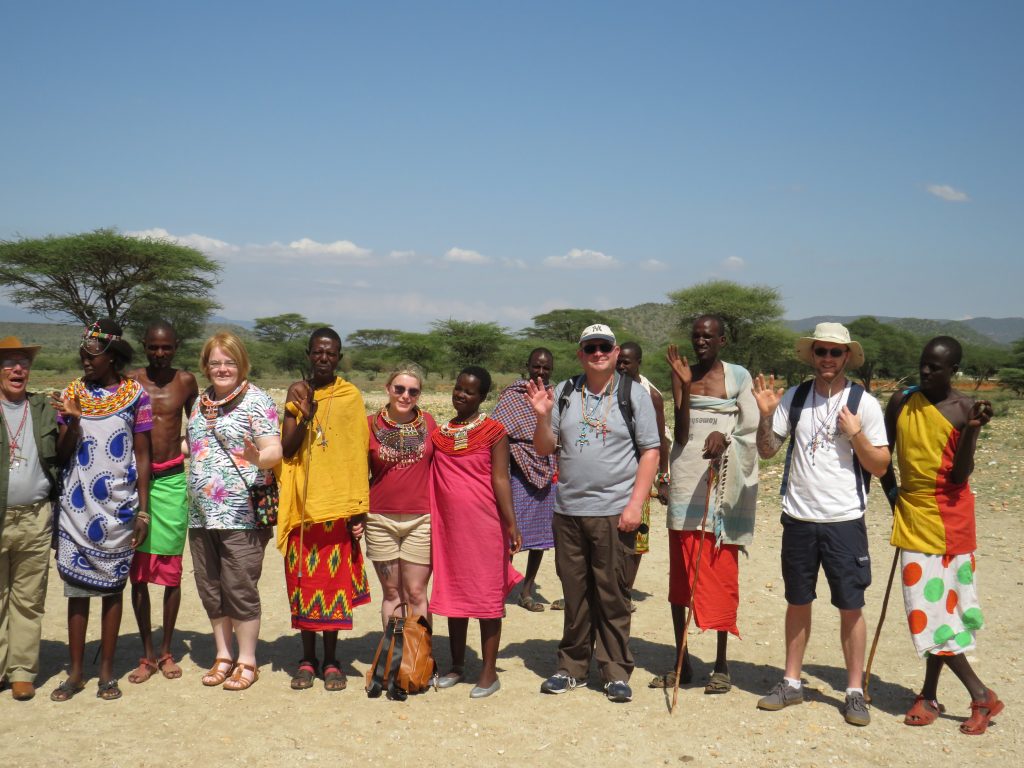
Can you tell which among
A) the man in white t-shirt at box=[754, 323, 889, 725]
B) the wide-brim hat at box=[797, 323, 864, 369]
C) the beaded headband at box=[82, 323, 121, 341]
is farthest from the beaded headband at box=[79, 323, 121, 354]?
the wide-brim hat at box=[797, 323, 864, 369]

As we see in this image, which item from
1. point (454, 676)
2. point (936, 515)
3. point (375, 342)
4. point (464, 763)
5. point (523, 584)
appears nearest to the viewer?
point (464, 763)

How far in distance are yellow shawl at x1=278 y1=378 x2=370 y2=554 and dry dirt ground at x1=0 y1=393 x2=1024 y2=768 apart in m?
0.95

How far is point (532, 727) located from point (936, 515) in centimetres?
223

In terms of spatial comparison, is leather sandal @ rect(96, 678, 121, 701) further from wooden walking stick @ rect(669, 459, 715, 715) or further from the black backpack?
wooden walking stick @ rect(669, 459, 715, 715)

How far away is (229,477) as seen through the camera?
429 centimetres

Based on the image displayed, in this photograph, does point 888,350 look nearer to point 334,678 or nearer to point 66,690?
point 334,678

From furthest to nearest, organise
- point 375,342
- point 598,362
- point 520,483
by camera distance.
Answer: point 375,342 → point 520,483 → point 598,362

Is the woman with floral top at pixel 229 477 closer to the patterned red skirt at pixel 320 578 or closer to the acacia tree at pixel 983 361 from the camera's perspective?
the patterned red skirt at pixel 320 578

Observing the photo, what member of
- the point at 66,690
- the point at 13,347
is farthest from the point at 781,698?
the point at 13,347

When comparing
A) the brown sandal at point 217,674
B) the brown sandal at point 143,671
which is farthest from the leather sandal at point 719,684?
the brown sandal at point 143,671

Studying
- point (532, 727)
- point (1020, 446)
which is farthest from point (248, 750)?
Answer: point (1020, 446)

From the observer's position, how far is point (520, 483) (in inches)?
230

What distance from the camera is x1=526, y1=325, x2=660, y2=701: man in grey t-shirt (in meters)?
4.20

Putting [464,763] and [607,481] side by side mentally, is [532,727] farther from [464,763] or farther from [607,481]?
[607,481]
